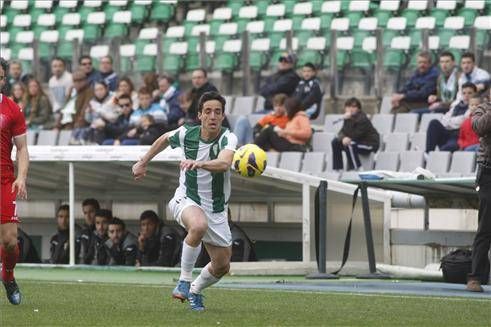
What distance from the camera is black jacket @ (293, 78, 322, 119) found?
2094cm

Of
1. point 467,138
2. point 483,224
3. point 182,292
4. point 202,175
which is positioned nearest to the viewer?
point 182,292

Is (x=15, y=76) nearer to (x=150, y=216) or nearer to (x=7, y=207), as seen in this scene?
(x=150, y=216)

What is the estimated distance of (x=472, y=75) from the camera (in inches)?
765

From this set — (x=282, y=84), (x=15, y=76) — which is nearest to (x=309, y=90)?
(x=282, y=84)

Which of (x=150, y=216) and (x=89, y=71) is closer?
(x=150, y=216)

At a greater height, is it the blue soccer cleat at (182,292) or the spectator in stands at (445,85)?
the spectator in stands at (445,85)

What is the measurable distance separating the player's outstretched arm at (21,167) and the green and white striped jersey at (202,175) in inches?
47.1

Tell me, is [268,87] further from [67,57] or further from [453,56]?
[67,57]

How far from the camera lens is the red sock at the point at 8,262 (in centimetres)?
1202

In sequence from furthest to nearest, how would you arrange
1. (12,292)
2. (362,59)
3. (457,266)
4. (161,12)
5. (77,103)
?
(161,12), (77,103), (362,59), (457,266), (12,292)

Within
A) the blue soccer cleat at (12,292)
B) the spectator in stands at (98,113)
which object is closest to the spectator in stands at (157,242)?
the spectator in stands at (98,113)

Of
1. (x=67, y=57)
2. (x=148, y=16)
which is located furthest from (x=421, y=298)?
Answer: (x=148, y=16)

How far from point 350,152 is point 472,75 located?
1922 millimetres

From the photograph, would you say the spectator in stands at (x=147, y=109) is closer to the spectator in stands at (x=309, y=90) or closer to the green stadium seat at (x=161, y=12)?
the spectator in stands at (x=309, y=90)
